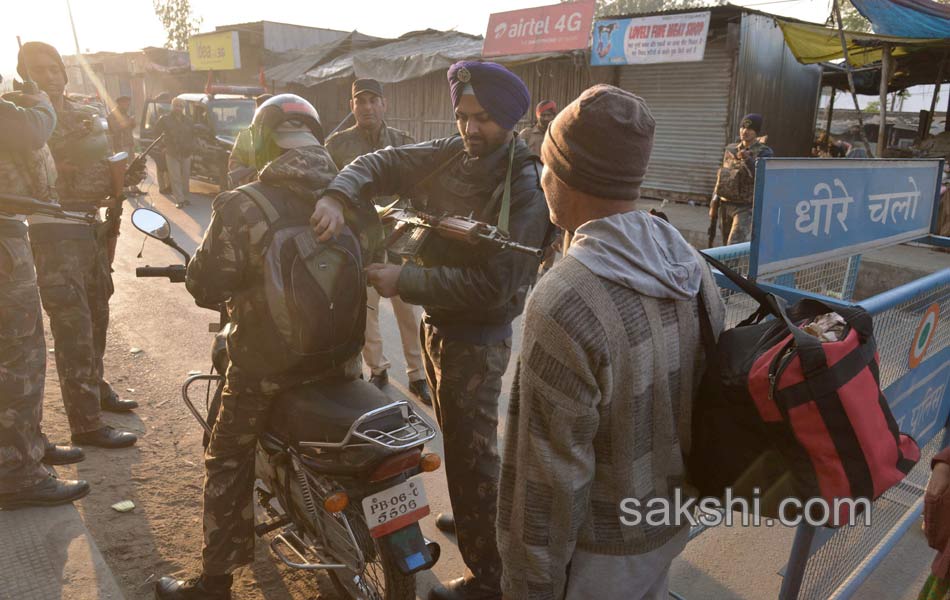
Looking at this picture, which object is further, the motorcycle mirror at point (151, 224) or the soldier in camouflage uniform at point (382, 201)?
the soldier in camouflage uniform at point (382, 201)

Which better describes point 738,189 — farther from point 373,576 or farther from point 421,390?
point 373,576

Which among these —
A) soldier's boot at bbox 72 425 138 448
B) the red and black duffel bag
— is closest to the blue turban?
the red and black duffel bag

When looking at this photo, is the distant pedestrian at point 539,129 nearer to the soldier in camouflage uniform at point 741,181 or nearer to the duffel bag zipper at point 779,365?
the soldier in camouflage uniform at point 741,181

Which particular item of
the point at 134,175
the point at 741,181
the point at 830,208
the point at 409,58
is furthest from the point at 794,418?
the point at 409,58

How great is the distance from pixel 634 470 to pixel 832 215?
1366 millimetres

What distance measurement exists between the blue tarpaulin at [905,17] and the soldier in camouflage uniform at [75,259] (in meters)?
9.45

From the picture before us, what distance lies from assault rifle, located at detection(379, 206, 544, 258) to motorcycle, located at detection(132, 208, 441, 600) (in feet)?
1.91

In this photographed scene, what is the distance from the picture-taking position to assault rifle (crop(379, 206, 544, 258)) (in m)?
2.29

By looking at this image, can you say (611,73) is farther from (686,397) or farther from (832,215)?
(686,397)

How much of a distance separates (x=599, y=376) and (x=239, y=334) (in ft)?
Answer: 5.08

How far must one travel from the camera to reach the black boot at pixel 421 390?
4.59m

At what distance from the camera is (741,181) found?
758cm

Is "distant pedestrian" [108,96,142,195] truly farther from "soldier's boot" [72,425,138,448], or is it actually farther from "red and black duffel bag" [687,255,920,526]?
"red and black duffel bag" [687,255,920,526]

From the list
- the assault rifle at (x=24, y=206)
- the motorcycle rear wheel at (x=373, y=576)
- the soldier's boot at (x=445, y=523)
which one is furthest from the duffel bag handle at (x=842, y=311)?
the assault rifle at (x=24, y=206)
